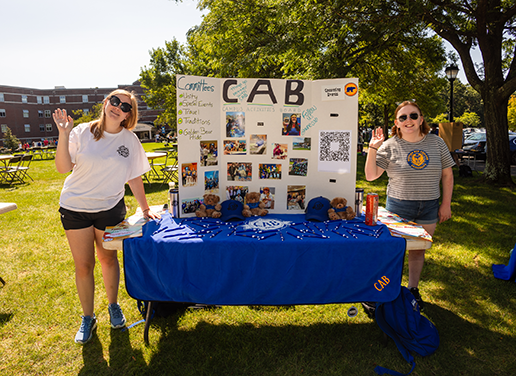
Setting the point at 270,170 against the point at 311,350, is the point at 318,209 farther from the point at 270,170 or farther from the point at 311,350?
the point at 311,350

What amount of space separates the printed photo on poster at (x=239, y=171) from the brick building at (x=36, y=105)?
5368 centimetres

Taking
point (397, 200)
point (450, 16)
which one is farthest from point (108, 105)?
point (450, 16)

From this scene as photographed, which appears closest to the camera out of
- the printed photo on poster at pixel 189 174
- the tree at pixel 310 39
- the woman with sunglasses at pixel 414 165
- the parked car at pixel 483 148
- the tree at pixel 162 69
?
the woman with sunglasses at pixel 414 165

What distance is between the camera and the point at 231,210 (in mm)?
2930

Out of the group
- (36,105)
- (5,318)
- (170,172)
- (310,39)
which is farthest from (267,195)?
(36,105)

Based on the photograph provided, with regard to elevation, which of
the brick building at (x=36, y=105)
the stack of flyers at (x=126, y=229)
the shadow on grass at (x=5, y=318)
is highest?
the brick building at (x=36, y=105)

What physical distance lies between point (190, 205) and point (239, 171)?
0.59 metres

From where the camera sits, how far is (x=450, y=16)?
8.33m

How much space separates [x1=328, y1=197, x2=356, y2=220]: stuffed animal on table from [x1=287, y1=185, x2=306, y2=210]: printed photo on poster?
33 cm

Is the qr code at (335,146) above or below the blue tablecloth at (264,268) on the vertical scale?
above

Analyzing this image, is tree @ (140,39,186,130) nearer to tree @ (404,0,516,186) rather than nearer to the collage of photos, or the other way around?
tree @ (404,0,516,186)

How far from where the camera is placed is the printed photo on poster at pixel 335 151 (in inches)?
118

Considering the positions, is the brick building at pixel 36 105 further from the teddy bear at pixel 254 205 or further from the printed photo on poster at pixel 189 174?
the teddy bear at pixel 254 205

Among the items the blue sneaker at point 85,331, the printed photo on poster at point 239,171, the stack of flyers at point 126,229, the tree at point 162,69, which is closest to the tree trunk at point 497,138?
the printed photo on poster at point 239,171
